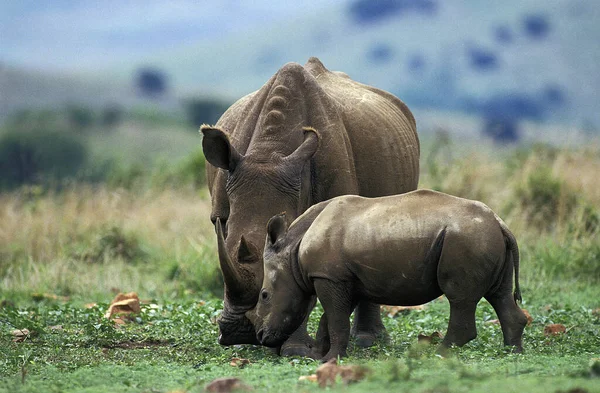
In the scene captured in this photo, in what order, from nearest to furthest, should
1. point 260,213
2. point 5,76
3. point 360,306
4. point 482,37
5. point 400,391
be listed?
point 400,391
point 260,213
point 360,306
point 5,76
point 482,37

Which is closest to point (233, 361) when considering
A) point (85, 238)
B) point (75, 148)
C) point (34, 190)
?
point (85, 238)

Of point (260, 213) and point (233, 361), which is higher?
point (260, 213)

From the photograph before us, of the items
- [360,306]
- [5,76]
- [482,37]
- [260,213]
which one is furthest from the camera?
[482,37]

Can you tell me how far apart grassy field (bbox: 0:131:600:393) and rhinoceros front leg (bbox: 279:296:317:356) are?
0.15m

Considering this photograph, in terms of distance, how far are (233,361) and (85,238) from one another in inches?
294

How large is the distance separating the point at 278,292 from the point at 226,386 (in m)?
1.68

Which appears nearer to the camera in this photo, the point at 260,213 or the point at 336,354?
the point at 336,354

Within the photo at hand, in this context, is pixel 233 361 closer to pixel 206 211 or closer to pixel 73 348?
pixel 73 348

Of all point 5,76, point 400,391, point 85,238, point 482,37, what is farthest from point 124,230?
point 482,37

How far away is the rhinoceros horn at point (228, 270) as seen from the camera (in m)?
6.49

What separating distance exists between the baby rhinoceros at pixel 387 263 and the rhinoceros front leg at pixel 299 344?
0.15 metres

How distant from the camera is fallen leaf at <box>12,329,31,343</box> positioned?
7609 millimetres

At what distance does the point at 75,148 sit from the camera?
149 ft

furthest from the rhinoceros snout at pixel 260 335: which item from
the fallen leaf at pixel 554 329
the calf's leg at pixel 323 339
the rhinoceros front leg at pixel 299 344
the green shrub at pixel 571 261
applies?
the green shrub at pixel 571 261
